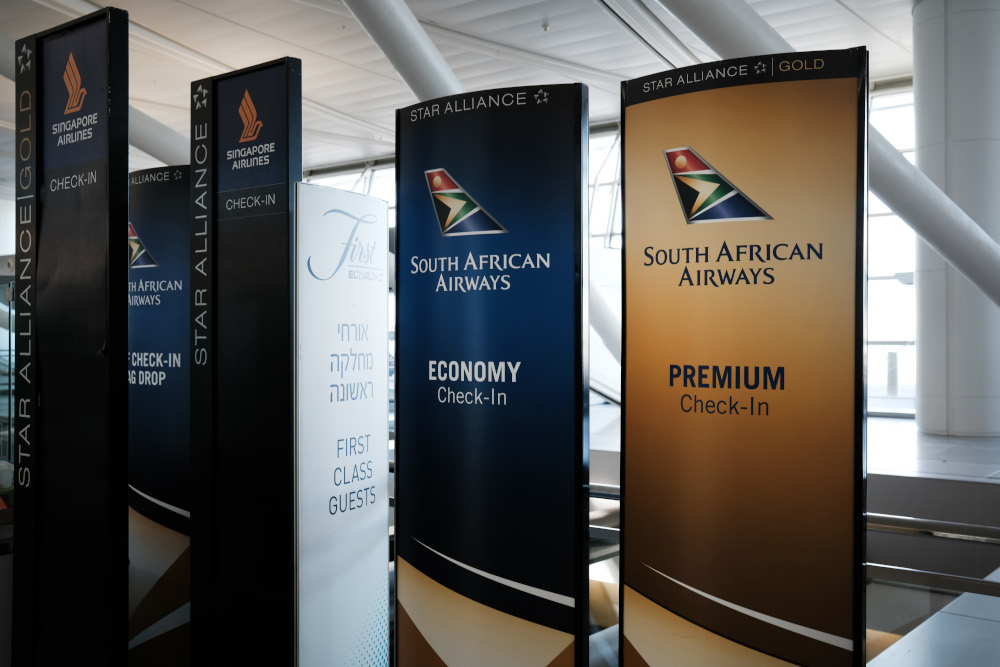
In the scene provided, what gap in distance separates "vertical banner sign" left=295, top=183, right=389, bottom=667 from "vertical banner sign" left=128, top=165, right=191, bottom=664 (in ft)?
5.55

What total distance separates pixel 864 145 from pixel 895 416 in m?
16.1

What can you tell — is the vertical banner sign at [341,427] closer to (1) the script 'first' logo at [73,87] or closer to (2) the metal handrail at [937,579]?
(1) the script 'first' logo at [73,87]

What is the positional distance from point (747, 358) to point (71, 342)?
3.04 metres

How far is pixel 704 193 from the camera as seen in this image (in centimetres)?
318

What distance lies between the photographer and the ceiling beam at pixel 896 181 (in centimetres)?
787

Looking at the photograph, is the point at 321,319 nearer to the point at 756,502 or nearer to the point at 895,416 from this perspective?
the point at 756,502

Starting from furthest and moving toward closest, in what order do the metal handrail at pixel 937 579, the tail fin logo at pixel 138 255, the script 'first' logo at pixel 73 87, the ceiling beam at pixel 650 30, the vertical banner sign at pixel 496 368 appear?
1. the ceiling beam at pixel 650 30
2. the tail fin logo at pixel 138 255
3. the script 'first' logo at pixel 73 87
4. the vertical banner sign at pixel 496 368
5. the metal handrail at pixel 937 579

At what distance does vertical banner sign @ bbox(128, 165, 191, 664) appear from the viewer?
6.02 meters

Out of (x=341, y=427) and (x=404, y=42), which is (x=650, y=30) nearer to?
(x=404, y=42)

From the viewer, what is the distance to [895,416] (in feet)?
57.2

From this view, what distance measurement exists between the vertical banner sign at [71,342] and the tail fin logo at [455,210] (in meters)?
1.45

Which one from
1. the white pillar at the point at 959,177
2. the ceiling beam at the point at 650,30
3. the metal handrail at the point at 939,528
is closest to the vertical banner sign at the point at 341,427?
the metal handrail at the point at 939,528

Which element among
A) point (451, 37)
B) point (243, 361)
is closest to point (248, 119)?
point (243, 361)

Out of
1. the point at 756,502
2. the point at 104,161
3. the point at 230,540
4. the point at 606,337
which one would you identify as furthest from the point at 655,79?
the point at 606,337
